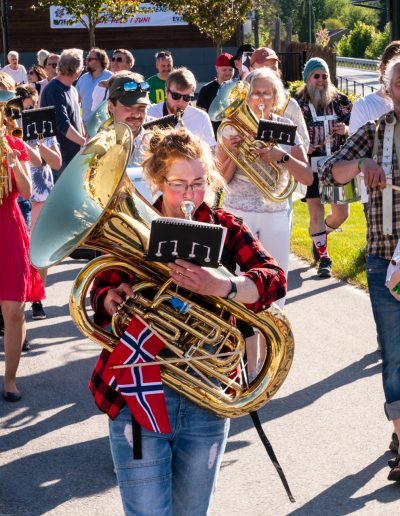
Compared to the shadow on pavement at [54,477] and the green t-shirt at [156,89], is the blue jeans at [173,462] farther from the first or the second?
the green t-shirt at [156,89]

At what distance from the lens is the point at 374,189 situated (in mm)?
4754

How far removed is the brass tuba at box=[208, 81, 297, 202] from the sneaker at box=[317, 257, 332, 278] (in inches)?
135

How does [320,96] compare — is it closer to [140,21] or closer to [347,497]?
[347,497]

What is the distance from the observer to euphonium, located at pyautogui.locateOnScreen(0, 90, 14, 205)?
618 centimetres

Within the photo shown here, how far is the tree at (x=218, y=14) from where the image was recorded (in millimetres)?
29359

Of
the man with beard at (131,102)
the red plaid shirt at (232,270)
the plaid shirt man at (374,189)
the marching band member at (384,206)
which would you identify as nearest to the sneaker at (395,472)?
the marching band member at (384,206)

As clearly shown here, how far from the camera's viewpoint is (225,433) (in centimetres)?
347

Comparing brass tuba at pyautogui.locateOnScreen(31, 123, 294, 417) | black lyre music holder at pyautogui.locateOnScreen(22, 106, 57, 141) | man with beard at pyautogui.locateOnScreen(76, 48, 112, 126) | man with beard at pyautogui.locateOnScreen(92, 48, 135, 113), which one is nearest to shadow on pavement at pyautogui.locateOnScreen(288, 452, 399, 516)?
brass tuba at pyautogui.locateOnScreen(31, 123, 294, 417)

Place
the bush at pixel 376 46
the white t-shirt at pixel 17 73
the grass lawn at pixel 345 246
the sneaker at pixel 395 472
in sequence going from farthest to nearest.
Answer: the bush at pixel 376 46 < the white t-shirt at pixel 17 73 < the grass lawn at pixel 345 246 < the sneaker at pixel 395 472

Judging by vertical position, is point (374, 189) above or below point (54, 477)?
above

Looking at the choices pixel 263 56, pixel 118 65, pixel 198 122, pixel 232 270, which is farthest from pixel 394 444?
pixel 118 65

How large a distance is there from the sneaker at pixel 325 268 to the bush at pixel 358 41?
56.0m

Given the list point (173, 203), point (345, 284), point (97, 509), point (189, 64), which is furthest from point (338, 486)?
point (189, 64)

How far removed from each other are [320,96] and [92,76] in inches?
156
